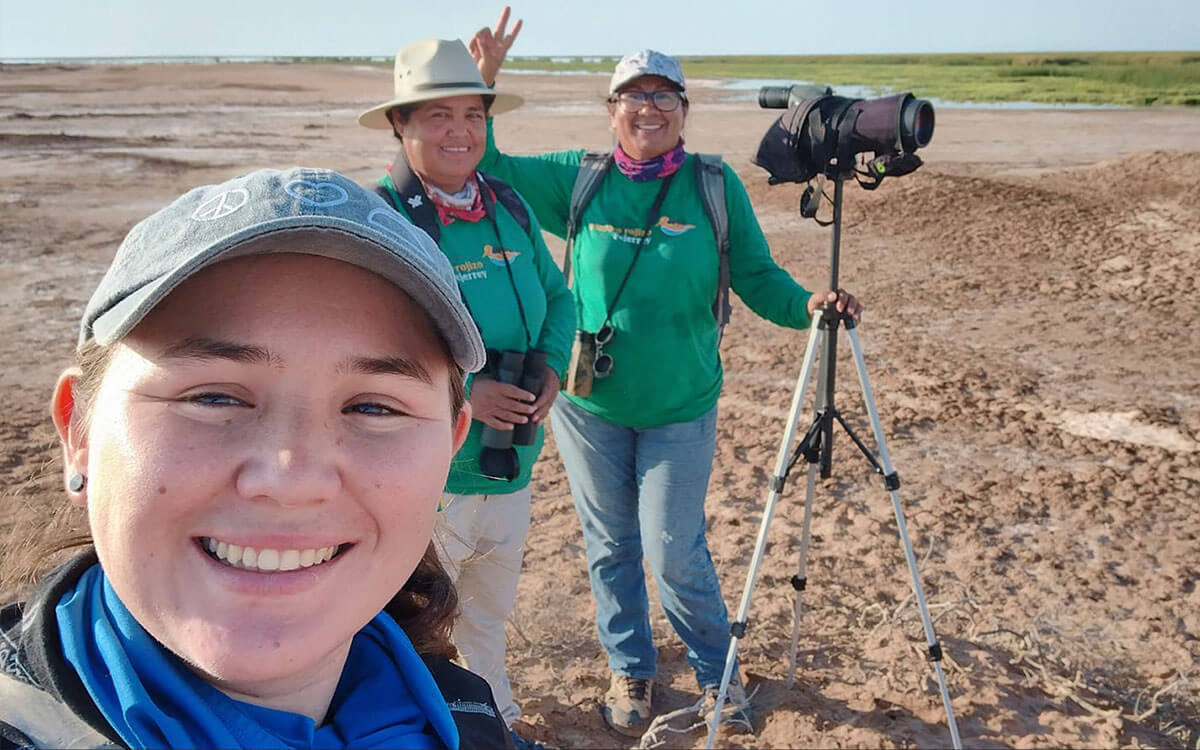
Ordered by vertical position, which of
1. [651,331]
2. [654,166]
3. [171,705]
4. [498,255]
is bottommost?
[171,705]

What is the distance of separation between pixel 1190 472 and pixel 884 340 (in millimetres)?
2454

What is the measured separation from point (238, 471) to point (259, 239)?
0.24 m

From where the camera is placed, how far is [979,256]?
919cm

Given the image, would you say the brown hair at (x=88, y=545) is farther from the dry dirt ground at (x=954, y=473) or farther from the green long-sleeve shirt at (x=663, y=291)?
the green long-sleeve shirt at (x=663, y=291)

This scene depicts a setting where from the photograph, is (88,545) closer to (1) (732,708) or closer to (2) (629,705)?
(2) (629,705)

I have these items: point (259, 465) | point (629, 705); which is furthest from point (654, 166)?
point (259, 465)

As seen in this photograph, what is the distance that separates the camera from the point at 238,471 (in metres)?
0.92

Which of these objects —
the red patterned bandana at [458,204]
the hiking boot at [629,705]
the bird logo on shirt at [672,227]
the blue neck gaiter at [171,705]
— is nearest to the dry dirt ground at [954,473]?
the hiking boot at [629,705]

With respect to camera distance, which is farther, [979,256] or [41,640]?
[979,256]

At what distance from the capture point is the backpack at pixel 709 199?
9.77 feet

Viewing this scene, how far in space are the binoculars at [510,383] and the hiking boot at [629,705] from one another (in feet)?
3.59

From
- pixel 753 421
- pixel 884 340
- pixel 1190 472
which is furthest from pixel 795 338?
pixel 1190 472

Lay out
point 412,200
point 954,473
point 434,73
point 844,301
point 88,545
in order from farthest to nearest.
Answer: point 954,473
point 844,301
point 434,73
point 412,200
point 88,545

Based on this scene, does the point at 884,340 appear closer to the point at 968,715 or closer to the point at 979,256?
the point at 979,256
